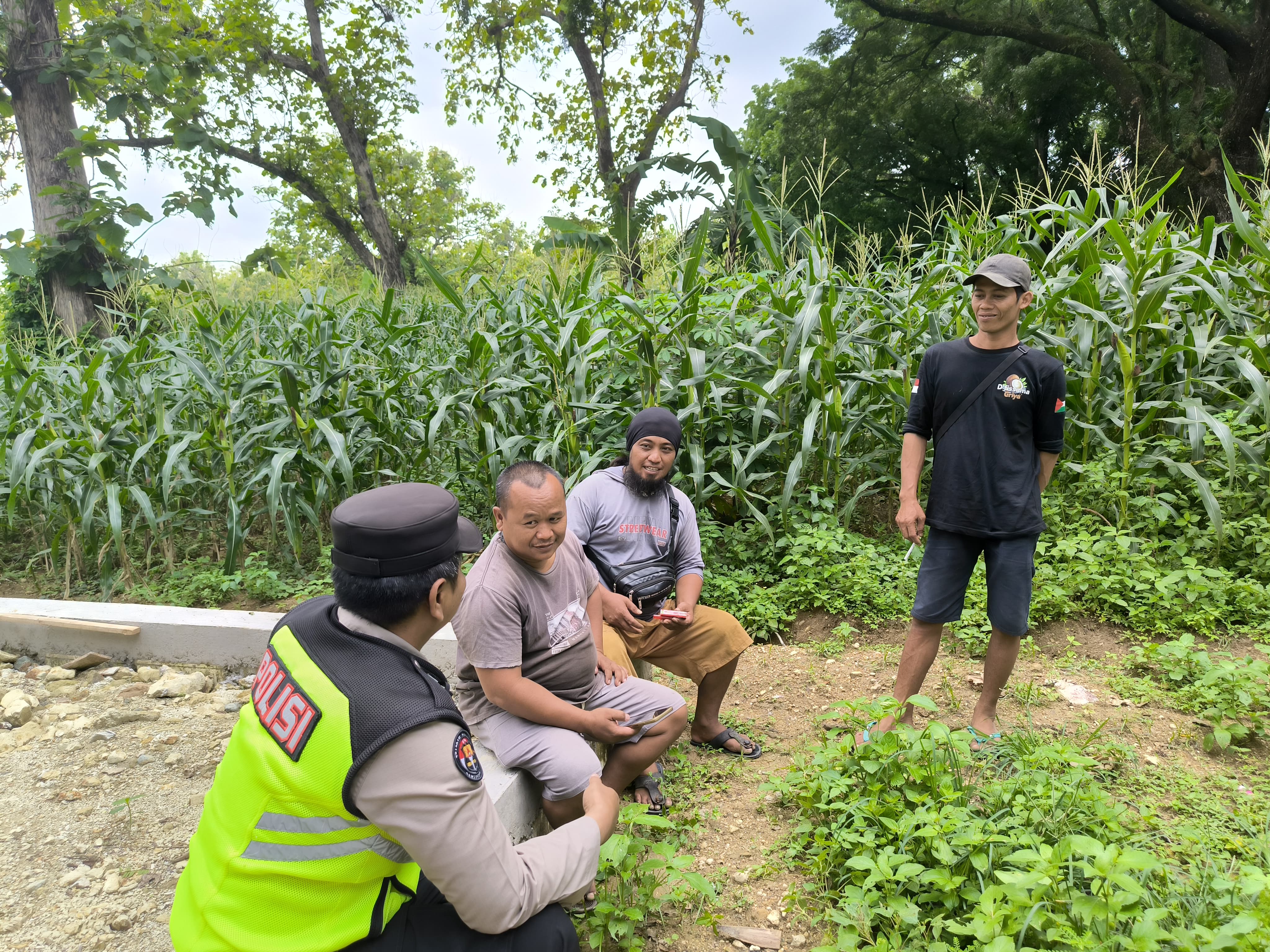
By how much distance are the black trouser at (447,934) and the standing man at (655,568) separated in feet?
4.16

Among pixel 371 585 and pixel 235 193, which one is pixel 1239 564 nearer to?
pixel 371 585

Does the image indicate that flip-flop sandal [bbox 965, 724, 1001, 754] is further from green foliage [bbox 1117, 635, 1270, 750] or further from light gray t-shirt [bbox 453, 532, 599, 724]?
light gray t-shirt [bbox 453, 532, 599, 724]

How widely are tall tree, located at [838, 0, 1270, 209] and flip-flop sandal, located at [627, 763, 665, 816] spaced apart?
402 inches

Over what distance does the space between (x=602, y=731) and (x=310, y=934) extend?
970 mm

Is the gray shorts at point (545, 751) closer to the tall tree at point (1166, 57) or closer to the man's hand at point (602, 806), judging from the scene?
the man's hand at point (602, 806)

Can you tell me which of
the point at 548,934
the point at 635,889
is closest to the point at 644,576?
the point at 635,889

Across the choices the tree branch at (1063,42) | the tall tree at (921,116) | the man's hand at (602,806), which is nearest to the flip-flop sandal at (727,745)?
the man's hand at (602,806)

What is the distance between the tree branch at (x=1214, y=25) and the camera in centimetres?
1002

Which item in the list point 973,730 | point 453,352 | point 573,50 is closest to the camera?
point 973,730

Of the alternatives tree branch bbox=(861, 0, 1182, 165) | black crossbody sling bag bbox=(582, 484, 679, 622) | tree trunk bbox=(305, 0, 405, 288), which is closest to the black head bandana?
black crossbody sling bag bbox=(582, 484, 679, 622)

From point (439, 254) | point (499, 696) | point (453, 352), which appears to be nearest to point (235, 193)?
point (453, 352)

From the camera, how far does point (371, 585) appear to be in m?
1.37

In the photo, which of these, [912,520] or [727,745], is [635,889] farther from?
[912,520]

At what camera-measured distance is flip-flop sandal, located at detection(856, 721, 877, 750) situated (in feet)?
7.35
